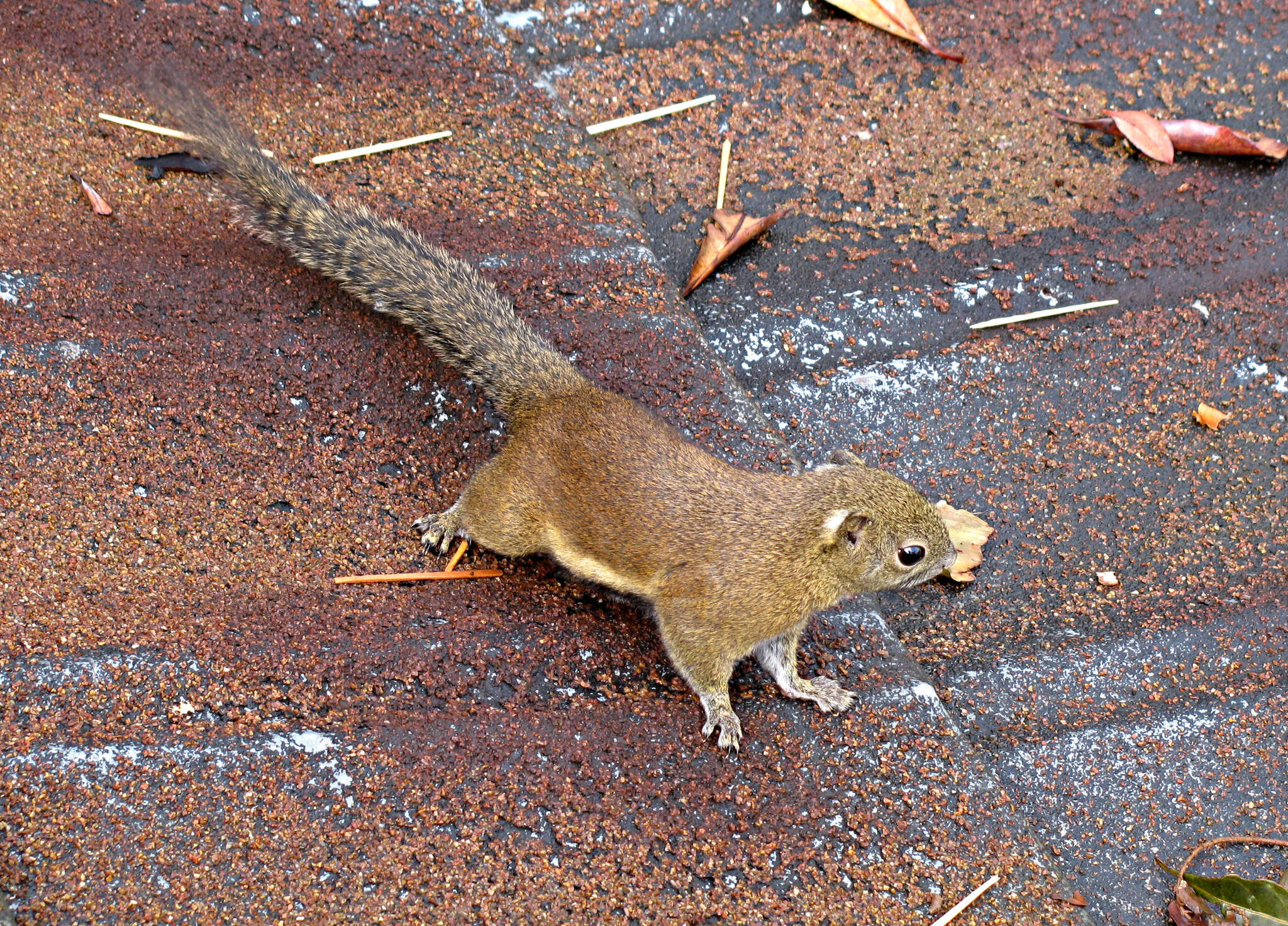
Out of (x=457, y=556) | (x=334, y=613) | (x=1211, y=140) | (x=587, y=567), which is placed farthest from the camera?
(x=1211, y=140)

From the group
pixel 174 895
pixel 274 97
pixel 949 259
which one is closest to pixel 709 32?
pixel 949 259

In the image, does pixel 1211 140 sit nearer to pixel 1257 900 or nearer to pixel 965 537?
pixel 965 537

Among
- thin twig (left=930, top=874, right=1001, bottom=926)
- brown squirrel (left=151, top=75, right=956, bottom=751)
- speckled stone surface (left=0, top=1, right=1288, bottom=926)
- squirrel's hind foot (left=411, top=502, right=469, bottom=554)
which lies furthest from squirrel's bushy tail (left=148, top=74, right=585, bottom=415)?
thin twig (left=930, top=874, right=1001, bottom=926)

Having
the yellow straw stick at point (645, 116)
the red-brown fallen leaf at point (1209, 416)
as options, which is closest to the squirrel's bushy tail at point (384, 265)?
the yellow straw stick at point (645, 116)

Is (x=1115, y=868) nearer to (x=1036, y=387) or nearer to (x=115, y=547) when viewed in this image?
(x=1036, y=387)

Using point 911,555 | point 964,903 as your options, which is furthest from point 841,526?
point 964,903

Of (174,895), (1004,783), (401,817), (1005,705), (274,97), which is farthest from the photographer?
(274,97)
